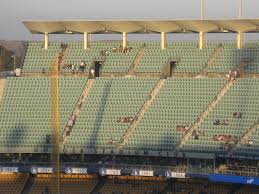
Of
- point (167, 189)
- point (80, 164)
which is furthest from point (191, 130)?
point (80, 164)

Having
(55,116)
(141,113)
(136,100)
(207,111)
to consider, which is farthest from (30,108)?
(207,111)

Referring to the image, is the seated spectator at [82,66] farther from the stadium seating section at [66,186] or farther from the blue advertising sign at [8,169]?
the blue advertising sign at [8,169]

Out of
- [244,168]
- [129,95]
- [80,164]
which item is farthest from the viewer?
[129,95]

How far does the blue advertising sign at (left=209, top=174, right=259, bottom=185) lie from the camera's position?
38.3 meters

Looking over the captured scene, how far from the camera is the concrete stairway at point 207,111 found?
4262cm

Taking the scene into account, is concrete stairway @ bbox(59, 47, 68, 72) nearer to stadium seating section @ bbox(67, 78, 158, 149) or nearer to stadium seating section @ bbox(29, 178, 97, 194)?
stadium seating section @ bbox(67, 78, 158, 149)

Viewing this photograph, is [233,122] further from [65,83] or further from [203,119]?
[65,83]

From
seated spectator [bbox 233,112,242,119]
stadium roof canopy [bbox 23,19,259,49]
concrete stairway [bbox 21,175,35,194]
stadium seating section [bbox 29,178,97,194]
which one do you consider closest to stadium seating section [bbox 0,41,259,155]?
seated spectator [bbox 233,112,242,119]

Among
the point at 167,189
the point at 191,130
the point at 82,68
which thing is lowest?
the point at 167,189

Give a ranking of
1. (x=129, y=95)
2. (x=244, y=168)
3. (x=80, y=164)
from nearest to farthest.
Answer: (x=244, y=168)
(x=80, y=164)
(x=129, y=95)

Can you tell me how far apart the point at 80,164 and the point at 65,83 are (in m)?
6.57

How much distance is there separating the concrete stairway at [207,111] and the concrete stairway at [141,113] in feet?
10.7

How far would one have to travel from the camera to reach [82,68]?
48469 mm

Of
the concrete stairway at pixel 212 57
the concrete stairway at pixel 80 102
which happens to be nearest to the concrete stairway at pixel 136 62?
the concrete stairway at pixel 80 102
